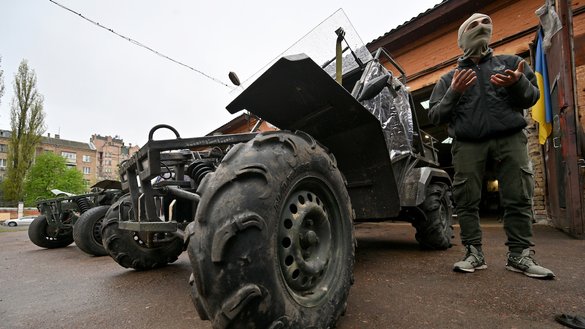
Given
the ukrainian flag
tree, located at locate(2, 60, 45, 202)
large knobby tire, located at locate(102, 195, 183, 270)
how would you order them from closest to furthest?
large knobby tire, located at locate(102, 195, 183, 270), the ukrainian flag, tree, located at locate(2, 60, 45, 202)

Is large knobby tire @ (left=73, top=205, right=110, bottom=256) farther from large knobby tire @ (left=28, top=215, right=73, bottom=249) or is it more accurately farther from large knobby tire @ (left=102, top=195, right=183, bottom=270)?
large knobby tire @ (left=28, top=215, right=73, bottom=249)

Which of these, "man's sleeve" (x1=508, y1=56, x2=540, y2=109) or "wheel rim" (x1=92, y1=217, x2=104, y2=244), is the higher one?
"man's sleeve" (x1=508, y1=56, x2=540, y2=109)

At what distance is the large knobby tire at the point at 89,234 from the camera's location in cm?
449

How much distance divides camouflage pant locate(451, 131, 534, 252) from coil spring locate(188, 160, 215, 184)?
2.10 metres

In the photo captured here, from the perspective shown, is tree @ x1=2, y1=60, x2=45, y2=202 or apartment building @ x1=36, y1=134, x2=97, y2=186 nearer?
tree @ x1=2, y1=60, x2=45, y2=202

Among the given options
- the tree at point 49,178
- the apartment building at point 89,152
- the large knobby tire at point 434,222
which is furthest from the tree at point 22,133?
the large knobby tire at point 434,222

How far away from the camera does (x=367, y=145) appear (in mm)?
2346

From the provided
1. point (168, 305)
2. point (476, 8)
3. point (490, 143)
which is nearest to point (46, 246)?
point (168, 305)

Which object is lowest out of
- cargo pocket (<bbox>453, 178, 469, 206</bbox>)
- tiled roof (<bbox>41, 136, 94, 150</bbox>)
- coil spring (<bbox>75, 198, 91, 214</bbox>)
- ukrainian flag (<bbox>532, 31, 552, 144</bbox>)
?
coil spring (<bbox>75, 198, 91, 214</bbox>)

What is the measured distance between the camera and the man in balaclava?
2416 millimetres

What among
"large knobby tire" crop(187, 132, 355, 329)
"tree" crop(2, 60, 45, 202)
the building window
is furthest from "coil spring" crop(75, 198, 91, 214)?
the building window

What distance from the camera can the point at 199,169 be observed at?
2.29 metres

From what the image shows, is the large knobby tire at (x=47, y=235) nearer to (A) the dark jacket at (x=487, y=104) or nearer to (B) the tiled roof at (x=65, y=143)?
(A) the dark jacket at (x=487, y=104)

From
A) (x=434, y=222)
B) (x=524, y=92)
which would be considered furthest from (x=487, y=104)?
(x=434, y=222)
